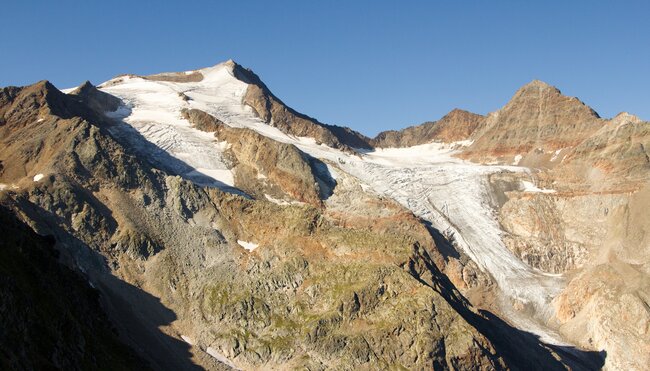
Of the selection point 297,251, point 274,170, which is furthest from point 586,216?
point 297,251

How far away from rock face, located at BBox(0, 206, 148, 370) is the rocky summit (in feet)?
0.64

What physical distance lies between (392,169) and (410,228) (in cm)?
3503

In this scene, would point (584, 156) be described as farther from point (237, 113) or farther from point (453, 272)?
point (237, 113)

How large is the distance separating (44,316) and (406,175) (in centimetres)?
10533

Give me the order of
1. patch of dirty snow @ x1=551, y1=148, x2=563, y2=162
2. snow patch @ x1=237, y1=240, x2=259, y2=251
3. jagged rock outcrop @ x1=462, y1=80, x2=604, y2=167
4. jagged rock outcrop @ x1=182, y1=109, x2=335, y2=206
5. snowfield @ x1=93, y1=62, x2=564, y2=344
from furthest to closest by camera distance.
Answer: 1. jagged rock outcrop @ x1=462, y1=80, x2=604, y2=167
2. patch of dirty snow @ x1=551, y1=148, x2=563, y2=162
3. jagged rock outcrop @ x1=182, y1=109, x2=335, y2=206
4. snowfield @ x1=93, y1=62, x2=564, y2=344
5. snow patch @ x1=237, y1=240, x2=259, y2=251

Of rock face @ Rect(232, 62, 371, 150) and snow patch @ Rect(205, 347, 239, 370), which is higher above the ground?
rock face @ Rect(232, 62, 371, 150)

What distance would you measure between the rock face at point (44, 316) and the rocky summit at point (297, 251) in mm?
194

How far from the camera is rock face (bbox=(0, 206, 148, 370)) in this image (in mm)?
34938

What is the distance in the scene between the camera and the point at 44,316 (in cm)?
3978

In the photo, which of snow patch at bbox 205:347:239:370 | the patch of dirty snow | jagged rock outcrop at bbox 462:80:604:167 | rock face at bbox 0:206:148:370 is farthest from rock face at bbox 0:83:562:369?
jagged rock outcrop at bbox 462:80:604:167

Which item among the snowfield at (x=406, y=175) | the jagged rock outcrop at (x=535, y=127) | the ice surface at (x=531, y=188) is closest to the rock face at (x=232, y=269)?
the snowfield at (x=406, y=175)

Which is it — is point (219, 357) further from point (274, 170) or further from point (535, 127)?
point (535, 127)

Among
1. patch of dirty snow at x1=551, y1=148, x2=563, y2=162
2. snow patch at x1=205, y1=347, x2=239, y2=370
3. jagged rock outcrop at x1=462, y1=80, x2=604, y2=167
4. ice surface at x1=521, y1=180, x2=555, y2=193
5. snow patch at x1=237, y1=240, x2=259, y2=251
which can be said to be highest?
jagged rock outcrop at x1=462, y1=80, x2=604, y2=167

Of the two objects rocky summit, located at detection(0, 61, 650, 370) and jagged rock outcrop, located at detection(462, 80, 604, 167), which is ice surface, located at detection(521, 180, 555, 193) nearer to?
rocky summit, located at detection(0, 61, 650, 370)
